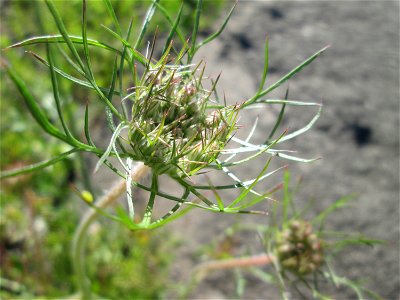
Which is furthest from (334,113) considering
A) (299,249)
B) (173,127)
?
(173,127)

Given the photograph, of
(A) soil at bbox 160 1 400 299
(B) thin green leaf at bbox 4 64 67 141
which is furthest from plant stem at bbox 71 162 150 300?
(A) soil at bbox 160 1 400 299

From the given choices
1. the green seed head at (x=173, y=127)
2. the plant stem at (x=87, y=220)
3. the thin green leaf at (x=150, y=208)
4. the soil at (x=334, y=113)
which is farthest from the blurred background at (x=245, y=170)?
the thin green leaf at (x=150, y=208)

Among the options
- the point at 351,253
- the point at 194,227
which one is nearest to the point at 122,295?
the point at 194,227

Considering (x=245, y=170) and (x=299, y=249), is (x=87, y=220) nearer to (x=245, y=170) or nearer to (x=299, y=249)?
(x=299, y=249)

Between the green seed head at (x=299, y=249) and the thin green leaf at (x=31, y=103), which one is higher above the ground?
the thin green leaf at (x=31, y=103)

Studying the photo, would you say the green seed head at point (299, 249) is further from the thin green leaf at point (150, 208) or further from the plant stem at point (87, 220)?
the thin green leaf at point (150, 208)

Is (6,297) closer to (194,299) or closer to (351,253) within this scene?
(194,299)
